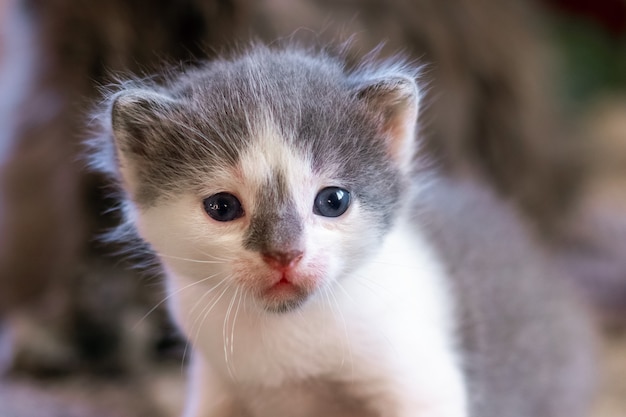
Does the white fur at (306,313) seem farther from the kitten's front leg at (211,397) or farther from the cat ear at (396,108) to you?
the cat ear at (396,108)

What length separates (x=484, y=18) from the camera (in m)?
1.93

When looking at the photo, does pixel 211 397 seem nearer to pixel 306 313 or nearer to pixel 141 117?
pixel 306 313

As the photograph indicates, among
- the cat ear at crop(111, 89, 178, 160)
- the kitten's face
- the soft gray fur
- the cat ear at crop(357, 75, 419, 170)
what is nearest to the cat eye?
the kitten's face

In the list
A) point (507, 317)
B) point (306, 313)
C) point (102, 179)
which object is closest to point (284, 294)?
point (306, 313)

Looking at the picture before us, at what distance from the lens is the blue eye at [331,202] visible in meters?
0.89

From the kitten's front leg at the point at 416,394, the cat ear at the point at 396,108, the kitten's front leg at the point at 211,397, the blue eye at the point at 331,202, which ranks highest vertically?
the cat ear at the point at 396,108

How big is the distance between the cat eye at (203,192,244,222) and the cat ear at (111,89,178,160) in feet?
0.39

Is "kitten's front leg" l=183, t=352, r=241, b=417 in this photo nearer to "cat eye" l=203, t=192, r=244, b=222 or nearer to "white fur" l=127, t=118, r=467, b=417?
"white fur" l=127, t=118, r=467, b=417

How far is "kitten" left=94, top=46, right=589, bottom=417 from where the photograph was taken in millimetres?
863

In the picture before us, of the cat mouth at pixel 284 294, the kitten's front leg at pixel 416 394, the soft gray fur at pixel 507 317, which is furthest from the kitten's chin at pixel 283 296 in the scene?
the soft gray fur at pixel 507 317

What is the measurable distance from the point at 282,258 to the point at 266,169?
11 cm

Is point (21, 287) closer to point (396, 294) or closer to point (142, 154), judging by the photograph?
point (142, 154)

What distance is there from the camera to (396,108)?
98cm

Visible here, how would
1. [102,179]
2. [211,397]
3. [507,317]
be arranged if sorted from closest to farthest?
[211,397], [507,317], [102,179]
